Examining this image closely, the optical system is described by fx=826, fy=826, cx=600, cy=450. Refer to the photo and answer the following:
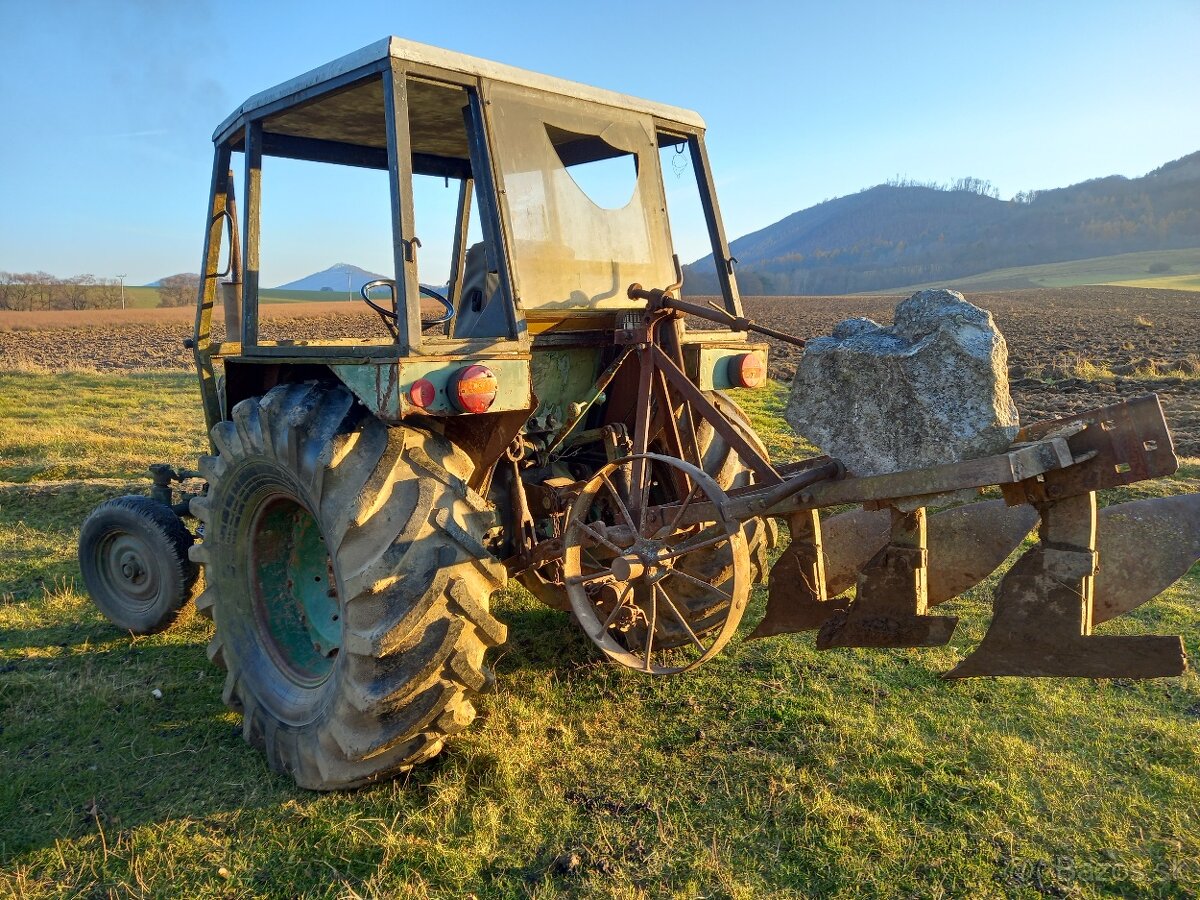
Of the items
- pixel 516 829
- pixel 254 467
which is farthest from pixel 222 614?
pixel 516 829

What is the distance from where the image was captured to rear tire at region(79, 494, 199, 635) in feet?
14.2

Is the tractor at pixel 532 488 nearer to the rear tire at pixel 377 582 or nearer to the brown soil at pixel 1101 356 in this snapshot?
the rear tire at pixel 377 582

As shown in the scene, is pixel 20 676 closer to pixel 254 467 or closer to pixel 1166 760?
pixel 254 467

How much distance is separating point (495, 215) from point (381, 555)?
1391 mm

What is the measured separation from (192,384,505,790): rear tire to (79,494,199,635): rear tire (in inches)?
51.2

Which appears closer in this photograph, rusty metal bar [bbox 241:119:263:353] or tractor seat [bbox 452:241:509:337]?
tractor seat [bbox 452:241:509:337]

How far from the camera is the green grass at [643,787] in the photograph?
255 centimetres

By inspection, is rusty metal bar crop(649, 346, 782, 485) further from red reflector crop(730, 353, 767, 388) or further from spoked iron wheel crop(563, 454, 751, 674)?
red reflector crop(730, 353, 767, 388)

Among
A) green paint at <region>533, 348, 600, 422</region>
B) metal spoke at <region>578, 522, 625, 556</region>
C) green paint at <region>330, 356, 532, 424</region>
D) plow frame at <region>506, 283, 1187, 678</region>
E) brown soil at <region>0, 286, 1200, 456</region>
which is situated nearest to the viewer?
plow frame at <region>506, 283, 1187, 678</region>

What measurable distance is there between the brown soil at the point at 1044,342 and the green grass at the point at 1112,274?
47.5ft

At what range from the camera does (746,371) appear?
3.82 metres

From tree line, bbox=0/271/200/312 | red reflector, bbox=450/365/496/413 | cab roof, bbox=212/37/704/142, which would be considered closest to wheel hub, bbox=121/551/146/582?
cab roof, bbox=212/37/704/142

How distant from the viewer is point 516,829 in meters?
2.76

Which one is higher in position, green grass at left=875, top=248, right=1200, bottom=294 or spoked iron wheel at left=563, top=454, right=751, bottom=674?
green grass at left=875, top=248, right=1200, bottom=294
